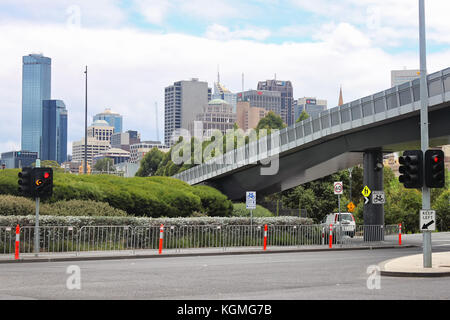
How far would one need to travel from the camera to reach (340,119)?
128 ft

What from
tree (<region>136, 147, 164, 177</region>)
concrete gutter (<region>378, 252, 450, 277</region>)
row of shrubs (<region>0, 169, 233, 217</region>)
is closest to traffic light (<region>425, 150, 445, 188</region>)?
concrete gutter (<region>378, 252, 450, 277</region>)

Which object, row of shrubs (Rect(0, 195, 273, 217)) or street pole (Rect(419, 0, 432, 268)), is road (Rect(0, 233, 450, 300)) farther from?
row of shrubs (Rect(0, 195, 273, 217))

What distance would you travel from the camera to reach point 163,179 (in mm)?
43938

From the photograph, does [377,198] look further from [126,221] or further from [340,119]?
[126,221]

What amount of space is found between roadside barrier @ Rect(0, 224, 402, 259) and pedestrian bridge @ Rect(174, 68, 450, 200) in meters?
5.48

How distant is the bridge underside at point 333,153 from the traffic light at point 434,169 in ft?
46.2

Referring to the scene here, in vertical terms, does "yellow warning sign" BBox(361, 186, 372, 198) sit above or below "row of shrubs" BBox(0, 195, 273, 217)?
above

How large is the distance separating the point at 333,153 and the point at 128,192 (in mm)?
13306

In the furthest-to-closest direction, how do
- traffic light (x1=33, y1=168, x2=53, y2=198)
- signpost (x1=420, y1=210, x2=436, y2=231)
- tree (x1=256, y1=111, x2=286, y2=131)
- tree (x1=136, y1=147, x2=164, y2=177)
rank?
tree (x1=136, y1=147, x2=164, y2=177)
tree (x1=256, y1=111, x2=286, y2=131)
traffic light (x1=33, y1=168, x2=53, y2=198)
signpost (x1=420, y1=210, x2=436, y2=231)

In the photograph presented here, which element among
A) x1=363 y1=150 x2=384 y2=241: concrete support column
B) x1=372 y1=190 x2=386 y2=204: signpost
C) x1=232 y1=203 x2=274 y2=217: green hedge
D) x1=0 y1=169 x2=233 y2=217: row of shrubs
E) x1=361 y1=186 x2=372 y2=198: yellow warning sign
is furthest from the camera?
x1=232 y1=203 x2=274 y2=217: green hedge

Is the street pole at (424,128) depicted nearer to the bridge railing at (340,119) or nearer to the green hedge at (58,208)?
the bridge railing at (340,119)

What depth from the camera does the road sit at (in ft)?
43.2

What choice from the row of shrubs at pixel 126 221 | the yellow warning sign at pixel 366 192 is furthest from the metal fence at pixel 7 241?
the yellow warning sign at pixel 366 192

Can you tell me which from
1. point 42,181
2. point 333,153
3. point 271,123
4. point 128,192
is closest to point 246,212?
point 333,153
